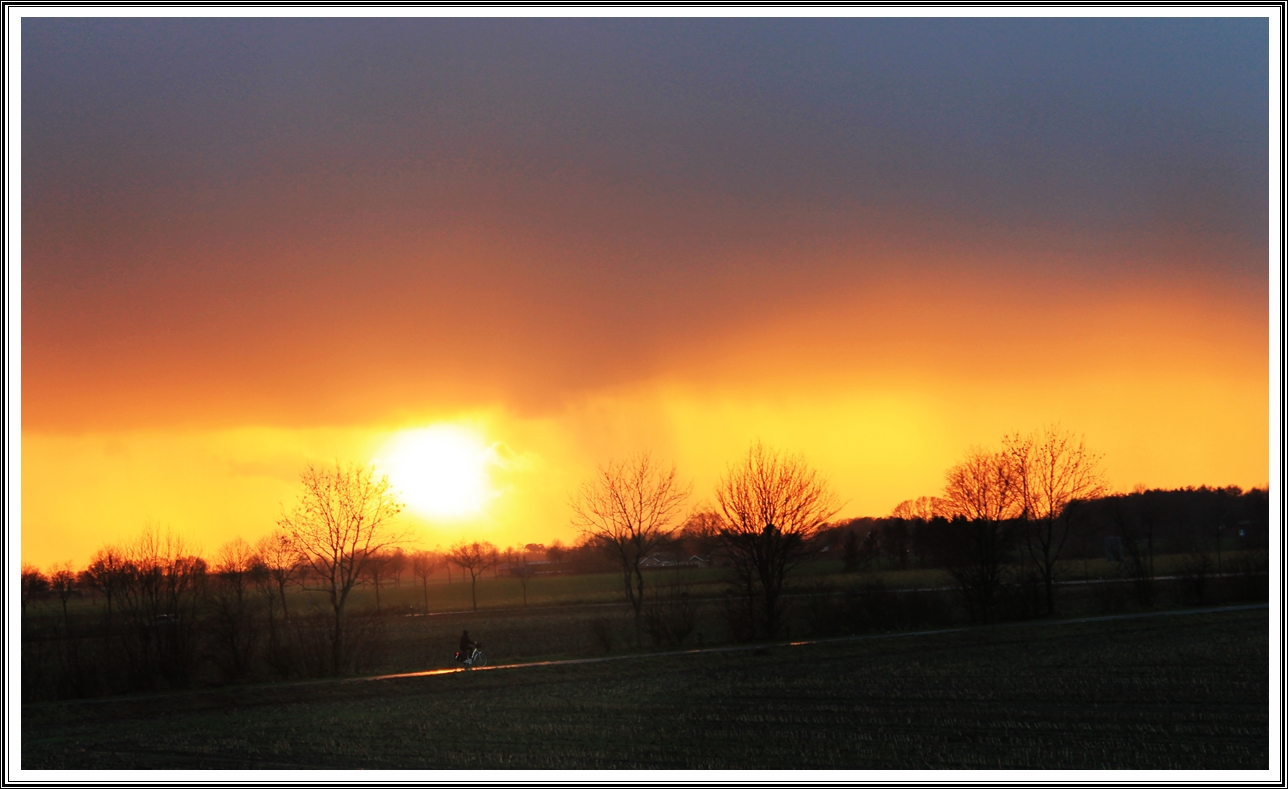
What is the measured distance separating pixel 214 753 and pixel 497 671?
1325cm

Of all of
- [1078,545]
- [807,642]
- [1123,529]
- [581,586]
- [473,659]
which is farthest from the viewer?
[581,586]

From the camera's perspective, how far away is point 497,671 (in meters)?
31.3

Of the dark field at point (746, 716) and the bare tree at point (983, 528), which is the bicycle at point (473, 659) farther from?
the bare tree at point (983, 528)

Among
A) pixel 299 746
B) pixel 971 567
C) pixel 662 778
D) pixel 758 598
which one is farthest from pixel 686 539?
pixel 662 778

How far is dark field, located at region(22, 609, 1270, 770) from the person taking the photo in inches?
643

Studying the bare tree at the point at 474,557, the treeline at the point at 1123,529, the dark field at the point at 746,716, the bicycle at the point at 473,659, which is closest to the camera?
the dark field at the point at 746,716

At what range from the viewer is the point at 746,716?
2098cm

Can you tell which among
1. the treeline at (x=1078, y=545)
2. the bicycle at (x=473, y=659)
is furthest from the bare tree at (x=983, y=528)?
the bicycle at (x=473, y=659)

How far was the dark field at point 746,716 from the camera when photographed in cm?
1634

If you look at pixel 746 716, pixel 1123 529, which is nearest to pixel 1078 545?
pixel 1123 529

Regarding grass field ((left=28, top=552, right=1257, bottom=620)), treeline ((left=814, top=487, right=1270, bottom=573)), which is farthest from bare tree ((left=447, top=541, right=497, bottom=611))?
treeline ((left=814, top=487, right=1270, bottom=573))

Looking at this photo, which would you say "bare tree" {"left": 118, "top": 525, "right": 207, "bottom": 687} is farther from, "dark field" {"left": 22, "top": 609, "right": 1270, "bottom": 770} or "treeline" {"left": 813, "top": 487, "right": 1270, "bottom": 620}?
"treeline" {"left": 813, "top": 487, "right": 1270, "bottom": 620}

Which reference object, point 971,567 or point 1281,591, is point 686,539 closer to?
point 971,567

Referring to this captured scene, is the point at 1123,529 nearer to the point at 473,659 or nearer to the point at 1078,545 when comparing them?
the point at 1078,545
